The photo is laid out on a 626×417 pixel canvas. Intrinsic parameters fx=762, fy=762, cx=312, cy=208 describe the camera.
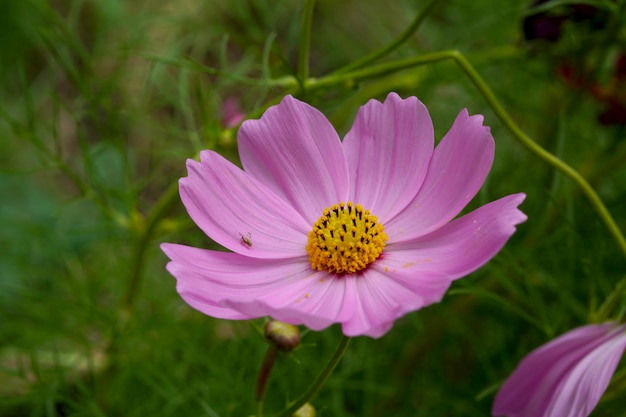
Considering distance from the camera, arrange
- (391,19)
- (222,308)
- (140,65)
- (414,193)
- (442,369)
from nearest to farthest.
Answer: (222,308) → (414,193) → (442,369) → (140,65) → (391,19)

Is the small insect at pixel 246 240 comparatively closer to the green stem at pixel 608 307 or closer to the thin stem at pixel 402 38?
the thin stem at pixel 402 38

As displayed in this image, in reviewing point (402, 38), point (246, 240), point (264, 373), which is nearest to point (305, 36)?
point (402, 38)

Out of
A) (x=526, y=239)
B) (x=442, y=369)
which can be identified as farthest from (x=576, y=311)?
(x=442, y=369)

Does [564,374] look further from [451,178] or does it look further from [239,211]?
[239,211]

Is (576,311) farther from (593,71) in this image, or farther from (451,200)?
(451,200)

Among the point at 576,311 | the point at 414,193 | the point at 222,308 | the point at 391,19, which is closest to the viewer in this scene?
the point at 222,308

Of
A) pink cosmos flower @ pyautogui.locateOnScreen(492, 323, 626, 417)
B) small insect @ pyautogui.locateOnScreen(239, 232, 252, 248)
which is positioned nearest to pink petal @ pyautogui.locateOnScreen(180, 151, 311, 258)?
small insect @ pyautogui.locateOnScreen(239, 232, 252, 248)

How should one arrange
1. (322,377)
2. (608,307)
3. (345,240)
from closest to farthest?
(322,377), (345,240), (608,307)

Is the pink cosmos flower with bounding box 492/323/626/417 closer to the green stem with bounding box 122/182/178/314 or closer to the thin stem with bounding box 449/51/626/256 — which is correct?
the thin stem with bounding box 449/51/626/256
